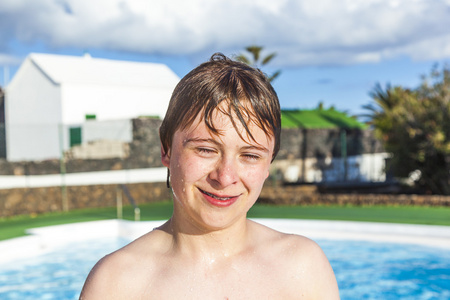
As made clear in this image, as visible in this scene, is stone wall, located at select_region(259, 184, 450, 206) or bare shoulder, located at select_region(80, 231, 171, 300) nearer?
bare shoulder, located at select_region(80, 231, 171, 300)

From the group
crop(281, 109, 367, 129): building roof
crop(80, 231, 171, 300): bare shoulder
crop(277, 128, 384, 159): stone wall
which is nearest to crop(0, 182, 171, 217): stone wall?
crop(277, 128, 384, 159): stone wall

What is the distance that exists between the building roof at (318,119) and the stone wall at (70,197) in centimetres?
1144

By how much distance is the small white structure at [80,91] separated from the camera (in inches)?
1104

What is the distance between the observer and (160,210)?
16344mm

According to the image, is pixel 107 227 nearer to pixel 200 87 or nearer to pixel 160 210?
pixel 160 210

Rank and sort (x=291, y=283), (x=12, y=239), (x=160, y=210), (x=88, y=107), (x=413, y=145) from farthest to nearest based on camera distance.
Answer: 1. (x=88, y=107)
2. (x=413, y=145)
3. (x=160, y=210)
4. (x=12, y=239)
5. (x=291, y=283)

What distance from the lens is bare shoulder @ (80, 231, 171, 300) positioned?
166 cm

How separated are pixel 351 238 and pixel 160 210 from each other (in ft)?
22.6

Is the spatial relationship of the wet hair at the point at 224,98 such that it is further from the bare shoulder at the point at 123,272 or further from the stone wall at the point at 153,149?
the stone wall at the point at 153,149

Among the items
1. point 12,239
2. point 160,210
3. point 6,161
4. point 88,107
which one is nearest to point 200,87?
point 12,239

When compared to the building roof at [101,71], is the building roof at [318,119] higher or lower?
lower

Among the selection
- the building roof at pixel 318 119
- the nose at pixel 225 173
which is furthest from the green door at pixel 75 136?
the nose at pixel 225 173

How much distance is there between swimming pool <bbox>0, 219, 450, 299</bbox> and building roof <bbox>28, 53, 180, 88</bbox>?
18.7m

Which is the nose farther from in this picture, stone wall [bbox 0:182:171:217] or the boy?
stone wall [bbox 0:182:171:217]
